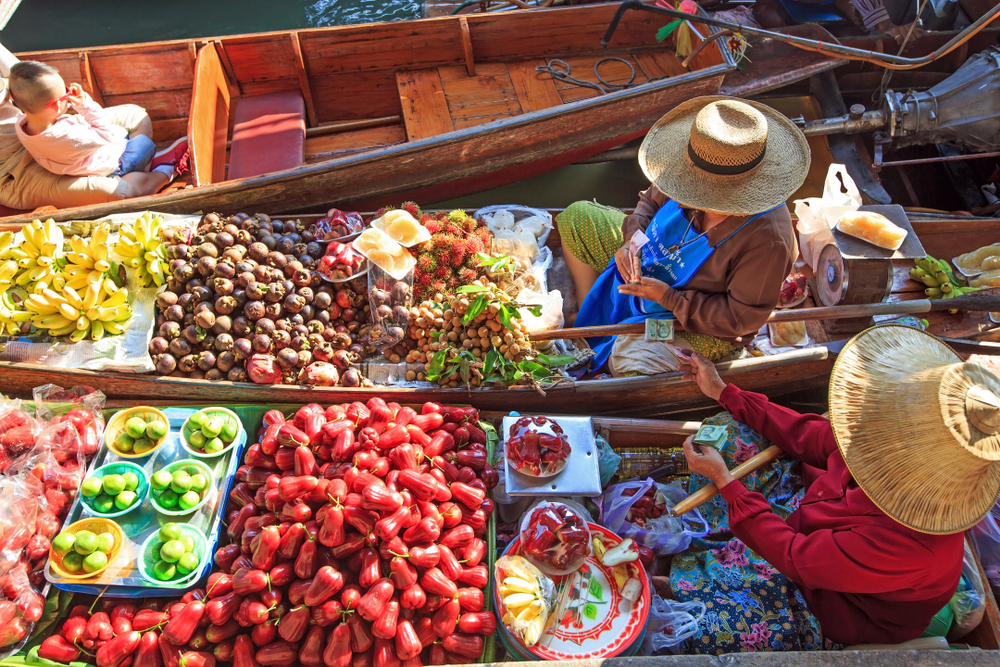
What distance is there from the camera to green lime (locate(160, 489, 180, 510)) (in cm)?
216

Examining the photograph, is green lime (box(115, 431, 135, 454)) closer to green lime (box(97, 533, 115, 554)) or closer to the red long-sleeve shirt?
→ green lime (box(97, 533, 115, 554))

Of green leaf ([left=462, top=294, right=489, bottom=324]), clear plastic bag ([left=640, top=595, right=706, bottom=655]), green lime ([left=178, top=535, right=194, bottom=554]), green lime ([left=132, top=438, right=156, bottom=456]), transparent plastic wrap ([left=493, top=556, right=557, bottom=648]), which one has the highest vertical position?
green leaf ([left=462, top=294, right=489, bottom=324])

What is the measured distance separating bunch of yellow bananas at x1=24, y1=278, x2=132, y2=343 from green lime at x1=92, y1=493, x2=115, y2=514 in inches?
31.1

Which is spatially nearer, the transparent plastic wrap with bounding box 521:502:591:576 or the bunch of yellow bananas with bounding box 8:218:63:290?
the transparent plastic wrap with bounding box 521:502:591:576

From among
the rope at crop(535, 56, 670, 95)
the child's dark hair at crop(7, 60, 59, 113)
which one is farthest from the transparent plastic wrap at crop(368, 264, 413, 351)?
the rope at crop(535, 56, 670, 95)

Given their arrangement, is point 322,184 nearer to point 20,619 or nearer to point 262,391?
point 262,391

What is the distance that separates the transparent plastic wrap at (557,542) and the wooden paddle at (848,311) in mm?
904

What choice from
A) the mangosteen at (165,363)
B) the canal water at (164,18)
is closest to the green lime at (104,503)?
the mangosteen at (165,363)

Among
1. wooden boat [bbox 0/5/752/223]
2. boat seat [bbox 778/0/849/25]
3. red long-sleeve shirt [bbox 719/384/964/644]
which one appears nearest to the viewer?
red long-sleeve shirt [bbox 719/384/964/644]

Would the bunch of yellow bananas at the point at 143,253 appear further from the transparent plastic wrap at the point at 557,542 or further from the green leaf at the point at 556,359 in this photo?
the transparent plastic wrap at the point at 557,542

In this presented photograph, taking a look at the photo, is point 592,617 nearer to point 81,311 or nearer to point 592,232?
point 592,232

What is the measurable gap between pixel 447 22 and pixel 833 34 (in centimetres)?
290

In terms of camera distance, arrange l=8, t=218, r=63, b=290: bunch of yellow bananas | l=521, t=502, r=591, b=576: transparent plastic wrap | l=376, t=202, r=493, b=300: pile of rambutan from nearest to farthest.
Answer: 1. l=521, t=502, r=591, b=576: transparent plastic wrap
2. l=8, t=218, r=63, b=290: bunch of yellow bananas
3. l=376, t=202, r=493, b=300: pile of rambutan

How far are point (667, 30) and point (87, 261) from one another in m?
3.91
